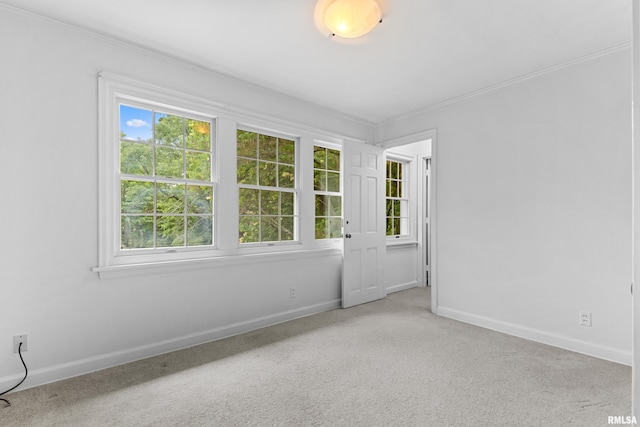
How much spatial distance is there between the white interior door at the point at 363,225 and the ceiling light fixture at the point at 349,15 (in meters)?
2.07

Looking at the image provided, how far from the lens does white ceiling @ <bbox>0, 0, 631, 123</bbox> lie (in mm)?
2178

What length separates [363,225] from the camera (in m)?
4.44

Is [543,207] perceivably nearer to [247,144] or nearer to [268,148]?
[268,148]

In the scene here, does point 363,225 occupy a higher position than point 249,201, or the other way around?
point 249,201

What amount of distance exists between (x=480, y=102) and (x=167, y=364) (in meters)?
4.08

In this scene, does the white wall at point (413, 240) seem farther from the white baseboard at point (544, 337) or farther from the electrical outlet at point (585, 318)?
the electrical outlet at point (585, 318)

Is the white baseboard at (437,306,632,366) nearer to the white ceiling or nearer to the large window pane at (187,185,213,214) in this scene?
the white ceiling

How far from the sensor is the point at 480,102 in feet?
11.7


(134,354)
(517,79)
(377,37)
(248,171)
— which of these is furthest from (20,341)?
(517,79)

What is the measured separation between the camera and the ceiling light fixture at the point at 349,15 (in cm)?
206

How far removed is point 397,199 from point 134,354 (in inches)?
168

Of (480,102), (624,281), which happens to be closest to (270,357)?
(624,281)

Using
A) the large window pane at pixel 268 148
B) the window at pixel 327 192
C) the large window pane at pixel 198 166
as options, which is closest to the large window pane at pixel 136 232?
the large window pane at pixel 198 166

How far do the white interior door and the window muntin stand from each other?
1839mm
